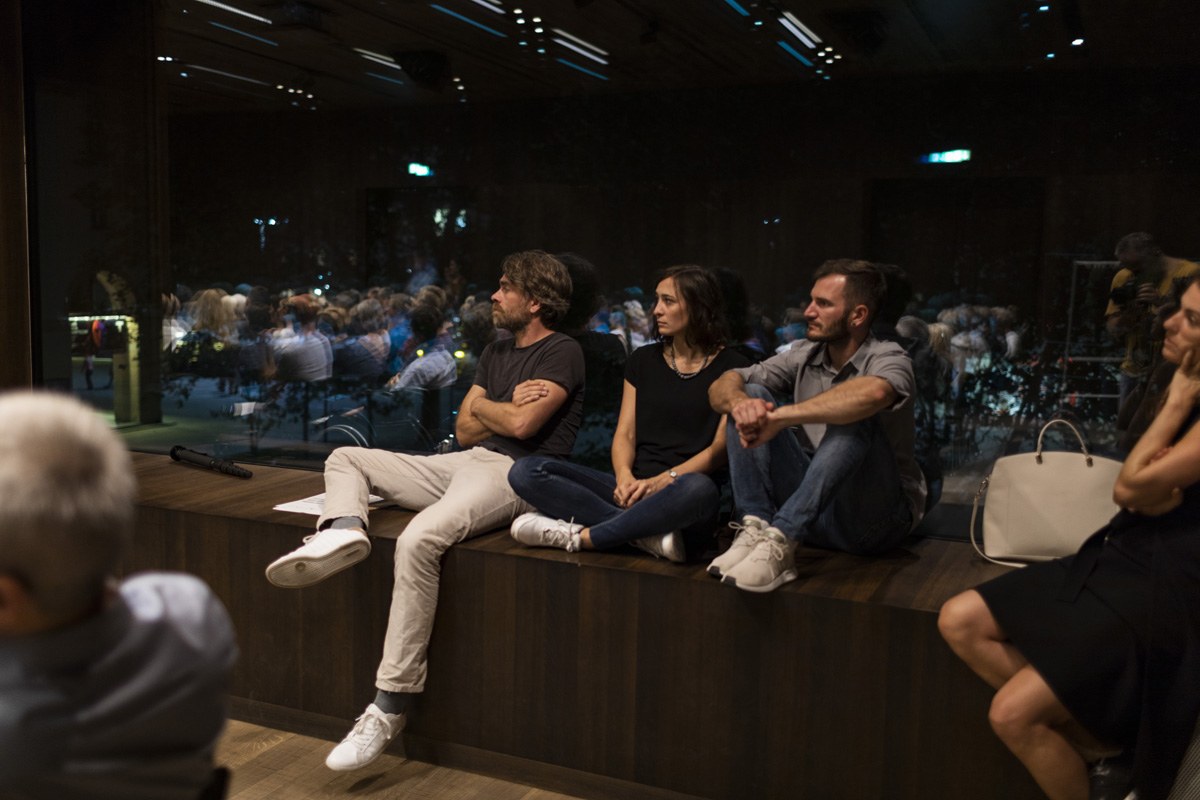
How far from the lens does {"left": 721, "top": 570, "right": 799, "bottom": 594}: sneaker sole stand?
2564mm

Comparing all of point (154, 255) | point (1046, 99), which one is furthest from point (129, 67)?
point (1046, 99)

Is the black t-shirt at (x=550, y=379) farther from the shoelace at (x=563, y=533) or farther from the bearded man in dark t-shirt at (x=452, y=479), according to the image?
the shoelace at (x=563, y=533)

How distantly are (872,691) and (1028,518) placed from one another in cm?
60

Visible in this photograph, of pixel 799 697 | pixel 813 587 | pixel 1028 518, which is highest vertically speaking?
pixel 1028 518

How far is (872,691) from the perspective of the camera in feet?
8.26

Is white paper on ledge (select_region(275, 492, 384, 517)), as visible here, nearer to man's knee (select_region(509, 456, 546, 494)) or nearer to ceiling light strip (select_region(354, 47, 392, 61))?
man's knee (select_region(509, 456, 546, 494))

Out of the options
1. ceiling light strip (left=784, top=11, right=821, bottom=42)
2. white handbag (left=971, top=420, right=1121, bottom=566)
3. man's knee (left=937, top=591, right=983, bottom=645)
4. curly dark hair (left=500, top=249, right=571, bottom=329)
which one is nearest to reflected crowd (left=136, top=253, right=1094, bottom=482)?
curly dark hair (left=500, top=249, right=571, bottom=329)

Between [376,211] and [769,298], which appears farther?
[376,211]

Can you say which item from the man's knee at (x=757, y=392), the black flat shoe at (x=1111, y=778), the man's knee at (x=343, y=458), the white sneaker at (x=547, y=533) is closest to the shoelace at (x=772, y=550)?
the man's knee at (x=757, y=392)

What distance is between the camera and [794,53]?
11.1 ft

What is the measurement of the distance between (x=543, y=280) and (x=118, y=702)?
258 cm

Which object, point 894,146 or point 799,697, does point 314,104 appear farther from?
point 799,697

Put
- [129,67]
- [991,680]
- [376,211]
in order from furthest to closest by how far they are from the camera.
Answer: [129,67] < [376,211] < [991,680]

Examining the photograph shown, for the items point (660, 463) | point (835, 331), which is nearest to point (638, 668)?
point (660, 463)
